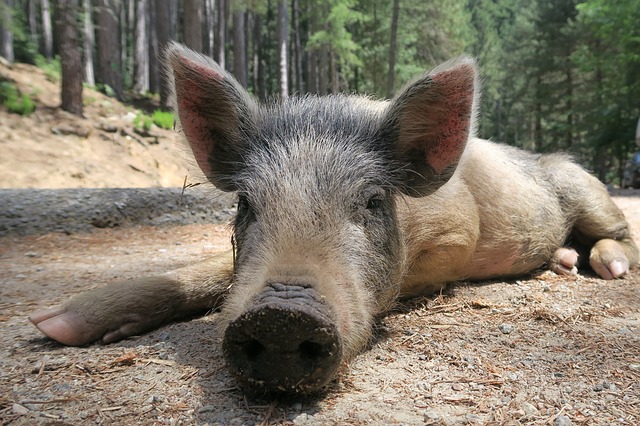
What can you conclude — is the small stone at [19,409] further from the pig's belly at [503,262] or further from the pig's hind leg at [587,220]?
the pig's hind leg at [587,220]

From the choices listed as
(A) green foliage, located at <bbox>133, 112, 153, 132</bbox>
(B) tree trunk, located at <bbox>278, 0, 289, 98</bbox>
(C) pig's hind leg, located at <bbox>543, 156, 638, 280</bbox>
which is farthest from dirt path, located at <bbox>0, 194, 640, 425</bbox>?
(B) tree trunk, located at <bbox>278, 0, 289, 98</bbox>

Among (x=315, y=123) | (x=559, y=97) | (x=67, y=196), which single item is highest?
(x=559, y=97)

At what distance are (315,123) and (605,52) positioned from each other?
2347cm

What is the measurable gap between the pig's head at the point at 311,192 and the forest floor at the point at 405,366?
0.22 metres

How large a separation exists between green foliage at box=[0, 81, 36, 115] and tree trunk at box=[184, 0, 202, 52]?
4977 mm

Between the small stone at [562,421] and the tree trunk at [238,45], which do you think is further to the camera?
the tree trunk at [238,45]

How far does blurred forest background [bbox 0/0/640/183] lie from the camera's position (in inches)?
681

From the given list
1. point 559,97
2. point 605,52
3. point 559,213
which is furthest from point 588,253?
point 559,97

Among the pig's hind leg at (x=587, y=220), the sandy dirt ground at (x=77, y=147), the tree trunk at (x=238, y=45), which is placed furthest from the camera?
the tree trunk at (x=238, y=45)

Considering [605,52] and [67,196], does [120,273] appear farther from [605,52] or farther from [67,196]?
[605,52]

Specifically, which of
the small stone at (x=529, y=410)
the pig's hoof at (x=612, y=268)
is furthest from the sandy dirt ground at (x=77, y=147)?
the small stone at (x=529, y=410)

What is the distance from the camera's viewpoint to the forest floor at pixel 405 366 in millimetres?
2064

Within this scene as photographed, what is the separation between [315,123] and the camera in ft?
10.3

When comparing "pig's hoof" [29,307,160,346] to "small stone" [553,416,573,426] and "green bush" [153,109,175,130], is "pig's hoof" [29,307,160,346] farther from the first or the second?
"green bush" [153,109,175,130]
